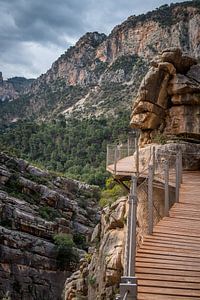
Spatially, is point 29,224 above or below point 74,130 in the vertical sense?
below

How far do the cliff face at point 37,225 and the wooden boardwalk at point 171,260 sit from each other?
26.5 meters

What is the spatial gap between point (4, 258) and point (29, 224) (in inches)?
177

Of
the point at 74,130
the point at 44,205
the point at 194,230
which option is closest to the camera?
the point at 194,230

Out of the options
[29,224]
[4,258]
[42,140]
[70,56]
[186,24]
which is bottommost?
[4,258]

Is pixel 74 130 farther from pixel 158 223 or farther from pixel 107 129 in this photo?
pixel 158 223

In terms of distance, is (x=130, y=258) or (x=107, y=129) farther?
(x=107, y=129)

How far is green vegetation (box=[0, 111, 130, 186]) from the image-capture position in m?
66.6

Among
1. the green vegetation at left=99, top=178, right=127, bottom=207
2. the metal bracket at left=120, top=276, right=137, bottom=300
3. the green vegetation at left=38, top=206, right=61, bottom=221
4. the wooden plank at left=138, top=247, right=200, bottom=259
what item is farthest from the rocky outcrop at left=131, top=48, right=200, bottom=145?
the green vegetation at left=38, top=206, right=61, bottom=221

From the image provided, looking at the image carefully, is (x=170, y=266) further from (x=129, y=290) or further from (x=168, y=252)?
(x=129, y=290)

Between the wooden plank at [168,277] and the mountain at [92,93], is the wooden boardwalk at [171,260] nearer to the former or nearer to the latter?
the wooden plank at [168,277]

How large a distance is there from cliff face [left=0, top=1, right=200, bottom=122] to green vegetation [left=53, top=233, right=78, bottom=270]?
53.8m

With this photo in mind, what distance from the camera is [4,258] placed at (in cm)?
3584

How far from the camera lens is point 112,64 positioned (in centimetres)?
12656

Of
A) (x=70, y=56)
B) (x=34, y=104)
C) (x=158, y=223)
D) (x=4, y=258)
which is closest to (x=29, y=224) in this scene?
(x=4, y=258)
